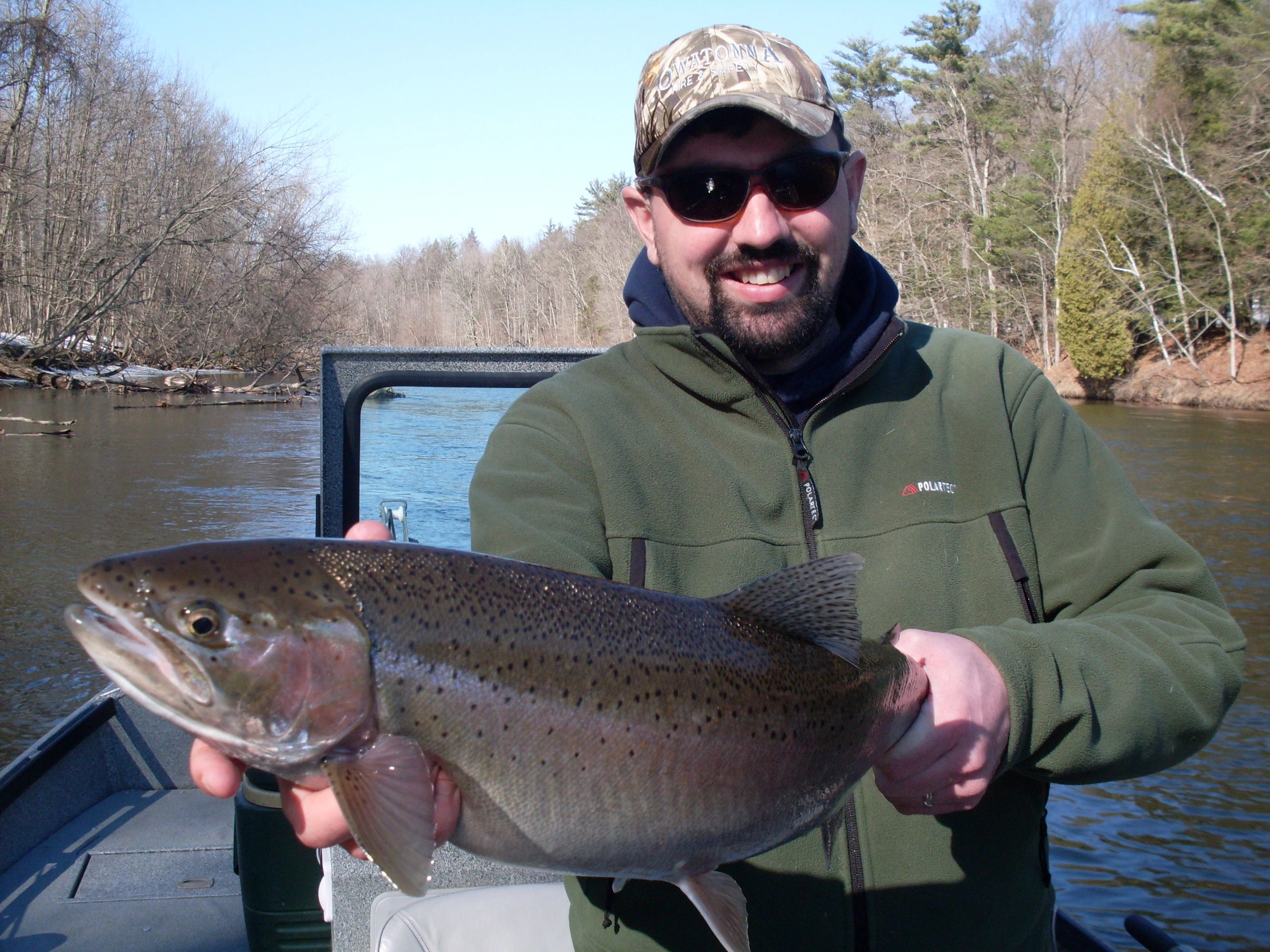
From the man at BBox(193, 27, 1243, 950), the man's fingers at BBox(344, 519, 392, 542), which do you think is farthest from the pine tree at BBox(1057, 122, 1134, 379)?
the man's fingers at BBox(344, 519, 392, 542)

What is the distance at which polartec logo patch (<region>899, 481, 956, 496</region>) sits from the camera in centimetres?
224

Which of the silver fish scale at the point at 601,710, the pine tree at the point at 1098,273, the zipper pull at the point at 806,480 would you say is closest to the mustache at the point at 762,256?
the zipper pull at the point at 806,480

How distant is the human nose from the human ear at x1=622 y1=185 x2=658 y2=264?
0.90 ft

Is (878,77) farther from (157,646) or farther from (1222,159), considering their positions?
(157,646)

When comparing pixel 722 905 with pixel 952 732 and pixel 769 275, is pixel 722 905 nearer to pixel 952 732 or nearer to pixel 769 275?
pixel 952 732

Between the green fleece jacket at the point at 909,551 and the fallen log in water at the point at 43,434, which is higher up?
the green fleece jacket at the point at 909,551

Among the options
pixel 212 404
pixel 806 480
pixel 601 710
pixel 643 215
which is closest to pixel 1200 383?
pixel 212 404

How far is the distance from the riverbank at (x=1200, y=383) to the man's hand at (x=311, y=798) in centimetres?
3962

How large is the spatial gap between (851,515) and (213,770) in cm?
137

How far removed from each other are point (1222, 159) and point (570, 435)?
44854 millimetres

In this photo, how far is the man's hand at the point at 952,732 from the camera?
179 centimetres

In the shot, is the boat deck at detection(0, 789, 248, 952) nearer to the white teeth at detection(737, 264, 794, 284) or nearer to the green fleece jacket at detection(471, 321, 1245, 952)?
the green fleece jacket at detection(471, 321, 1245, 952)

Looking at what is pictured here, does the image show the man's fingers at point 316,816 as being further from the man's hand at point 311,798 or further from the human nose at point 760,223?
A: the human nose at point 760,223

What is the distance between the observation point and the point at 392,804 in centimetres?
156
